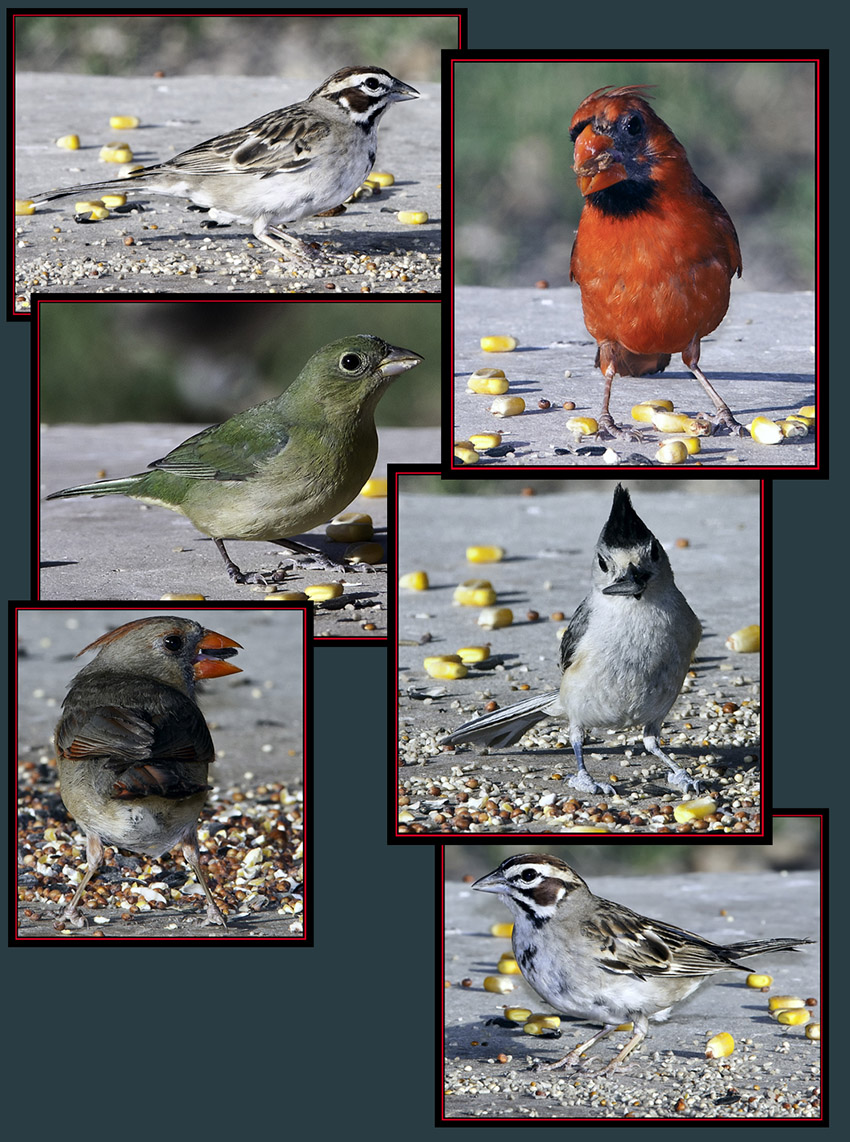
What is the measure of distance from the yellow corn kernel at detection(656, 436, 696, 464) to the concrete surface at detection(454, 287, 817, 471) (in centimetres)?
3

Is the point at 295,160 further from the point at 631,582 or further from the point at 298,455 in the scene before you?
the point at 631,582

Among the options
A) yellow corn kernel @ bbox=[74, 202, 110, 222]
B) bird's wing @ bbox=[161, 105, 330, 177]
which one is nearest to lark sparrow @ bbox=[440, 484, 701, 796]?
bird's wing @ bbox=[161, 105, 330, 177]

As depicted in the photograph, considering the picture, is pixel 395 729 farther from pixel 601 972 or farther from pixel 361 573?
pixel 601 972

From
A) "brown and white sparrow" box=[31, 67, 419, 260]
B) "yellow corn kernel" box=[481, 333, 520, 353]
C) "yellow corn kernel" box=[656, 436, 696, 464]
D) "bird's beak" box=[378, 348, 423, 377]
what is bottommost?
"yellow corn kernel" box=[656, 436, 696, 464]

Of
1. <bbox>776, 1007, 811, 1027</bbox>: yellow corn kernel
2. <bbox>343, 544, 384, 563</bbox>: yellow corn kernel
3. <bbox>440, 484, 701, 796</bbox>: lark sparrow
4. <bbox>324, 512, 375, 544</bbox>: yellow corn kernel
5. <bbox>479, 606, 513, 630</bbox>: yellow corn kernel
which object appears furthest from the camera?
<bbox>479, 606, 513, 630</bbox>: yellow corn kernel

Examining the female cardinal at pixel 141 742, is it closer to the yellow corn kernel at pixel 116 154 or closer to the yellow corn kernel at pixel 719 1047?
the yellow corn kernel at pixel 719 1047

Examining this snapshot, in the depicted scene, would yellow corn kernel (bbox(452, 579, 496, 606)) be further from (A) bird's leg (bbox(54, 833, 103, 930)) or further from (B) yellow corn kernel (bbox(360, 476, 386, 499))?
(A) bird's leg (bbox(54, 833, 103, 930))

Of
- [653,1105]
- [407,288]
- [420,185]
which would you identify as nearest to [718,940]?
[653,1105]

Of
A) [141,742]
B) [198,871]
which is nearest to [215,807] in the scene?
[198,871]

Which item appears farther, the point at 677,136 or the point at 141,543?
the point at 141,543

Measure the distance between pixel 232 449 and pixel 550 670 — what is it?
1.45 m

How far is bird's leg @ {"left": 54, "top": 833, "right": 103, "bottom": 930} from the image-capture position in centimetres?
579

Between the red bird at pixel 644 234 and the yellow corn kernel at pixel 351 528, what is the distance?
1.06 meters

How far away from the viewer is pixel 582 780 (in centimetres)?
584
